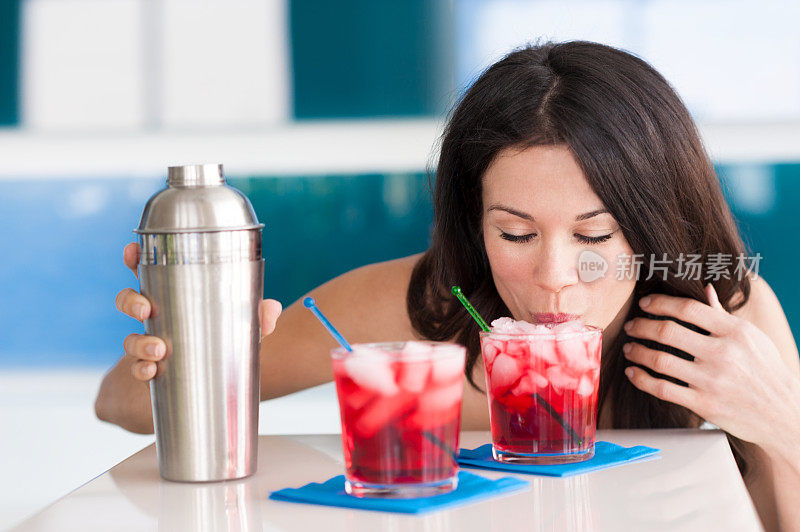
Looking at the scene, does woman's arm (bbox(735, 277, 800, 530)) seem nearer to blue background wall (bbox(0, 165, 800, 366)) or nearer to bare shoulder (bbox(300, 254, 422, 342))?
bare shoulder (bbox(300, 254, 422, 342))

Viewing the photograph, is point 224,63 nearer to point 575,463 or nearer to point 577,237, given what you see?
point 577,237

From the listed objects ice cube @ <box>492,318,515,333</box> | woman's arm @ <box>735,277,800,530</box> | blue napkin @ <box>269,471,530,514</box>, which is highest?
ice cube @ <box>492,318,515,333</box>

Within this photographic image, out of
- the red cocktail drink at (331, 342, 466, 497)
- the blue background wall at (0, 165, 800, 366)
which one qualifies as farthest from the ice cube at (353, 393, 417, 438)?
the blue background wall at (0, 165, 800, 366)

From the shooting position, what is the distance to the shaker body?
101cm

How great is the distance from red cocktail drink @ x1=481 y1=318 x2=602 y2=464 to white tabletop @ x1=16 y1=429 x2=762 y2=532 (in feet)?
0.17

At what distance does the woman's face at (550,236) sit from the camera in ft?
4.44

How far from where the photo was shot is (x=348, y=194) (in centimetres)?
247

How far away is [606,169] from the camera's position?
4.55ft

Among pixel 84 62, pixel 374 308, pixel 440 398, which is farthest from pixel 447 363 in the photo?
pixel 84 62

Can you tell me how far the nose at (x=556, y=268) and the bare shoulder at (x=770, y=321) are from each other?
534 millimetres

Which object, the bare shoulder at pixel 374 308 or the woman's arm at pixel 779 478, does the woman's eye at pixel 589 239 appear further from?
the bare shoulder at pixel 374 308

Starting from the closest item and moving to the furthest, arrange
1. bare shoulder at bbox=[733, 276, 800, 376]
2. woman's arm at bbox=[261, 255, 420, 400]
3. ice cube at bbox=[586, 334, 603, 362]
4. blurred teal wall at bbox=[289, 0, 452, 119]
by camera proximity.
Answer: ice cube at bbox=[586, 334, 603, 362] → bare shoulder at bbox=[733, 276, 800, 376] → woman's arm at bbox=[261, 255, 420, 400] → blurred teal wall at bbox=[289, 0, 452, 119]

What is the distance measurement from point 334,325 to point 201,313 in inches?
35.3

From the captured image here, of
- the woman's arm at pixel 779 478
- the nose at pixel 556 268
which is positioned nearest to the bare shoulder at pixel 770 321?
the woman's arm at pixel 779 478
